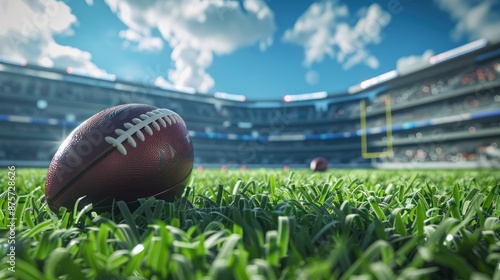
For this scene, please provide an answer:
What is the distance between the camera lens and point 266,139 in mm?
33719

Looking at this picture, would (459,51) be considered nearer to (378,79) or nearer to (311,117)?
(378,79)

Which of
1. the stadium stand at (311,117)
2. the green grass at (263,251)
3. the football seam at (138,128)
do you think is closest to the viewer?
the green grass at (263,251)

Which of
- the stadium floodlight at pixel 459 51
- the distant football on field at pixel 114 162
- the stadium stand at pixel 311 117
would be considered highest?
the stadium floodlight at pixel 459 51

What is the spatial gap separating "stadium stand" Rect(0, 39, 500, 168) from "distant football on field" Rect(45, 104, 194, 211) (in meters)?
22.9

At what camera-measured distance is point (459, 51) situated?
73.1 ft

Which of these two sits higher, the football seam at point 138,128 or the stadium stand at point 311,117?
the stadium stand at point 311,117

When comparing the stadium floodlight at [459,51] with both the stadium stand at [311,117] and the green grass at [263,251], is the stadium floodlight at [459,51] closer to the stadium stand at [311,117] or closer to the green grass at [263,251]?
the stadium stand at [311,117]

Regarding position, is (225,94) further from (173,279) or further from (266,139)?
(173,279)

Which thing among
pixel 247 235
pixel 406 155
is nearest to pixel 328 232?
pixel 247 235

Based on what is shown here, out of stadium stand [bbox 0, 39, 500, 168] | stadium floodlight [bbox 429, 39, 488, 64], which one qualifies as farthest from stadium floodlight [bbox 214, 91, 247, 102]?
stadium floodlight [bbox 429, 39, 488, 64]

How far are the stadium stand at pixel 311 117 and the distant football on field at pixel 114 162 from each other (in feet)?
75.0

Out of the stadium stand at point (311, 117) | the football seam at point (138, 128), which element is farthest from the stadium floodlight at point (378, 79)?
the football seam at point (138, 128)

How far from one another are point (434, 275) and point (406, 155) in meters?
28.1

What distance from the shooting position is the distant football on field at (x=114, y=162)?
136cm
